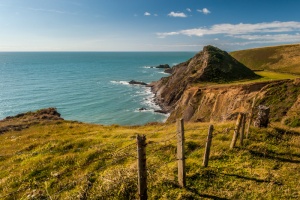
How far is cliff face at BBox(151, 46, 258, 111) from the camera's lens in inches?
2314

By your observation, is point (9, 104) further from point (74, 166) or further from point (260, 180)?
point (260, 180)

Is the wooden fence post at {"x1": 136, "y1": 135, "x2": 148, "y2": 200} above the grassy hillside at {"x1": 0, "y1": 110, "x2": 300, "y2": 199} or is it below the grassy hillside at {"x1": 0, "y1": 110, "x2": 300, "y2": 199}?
above

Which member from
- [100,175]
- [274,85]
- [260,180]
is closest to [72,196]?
[100,175]

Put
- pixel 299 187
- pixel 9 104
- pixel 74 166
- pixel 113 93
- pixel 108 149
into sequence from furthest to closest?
pixel 113 93 < pixel 9 104 < pixel 108 149 < pixel 74 166 < pixel 299 187

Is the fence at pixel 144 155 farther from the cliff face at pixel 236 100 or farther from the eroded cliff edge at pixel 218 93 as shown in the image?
the eroded cliff edge at pixel 218 93

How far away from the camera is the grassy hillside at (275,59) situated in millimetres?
99781

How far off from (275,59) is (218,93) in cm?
8520

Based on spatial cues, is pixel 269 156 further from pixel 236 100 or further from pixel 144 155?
pixel 236 100

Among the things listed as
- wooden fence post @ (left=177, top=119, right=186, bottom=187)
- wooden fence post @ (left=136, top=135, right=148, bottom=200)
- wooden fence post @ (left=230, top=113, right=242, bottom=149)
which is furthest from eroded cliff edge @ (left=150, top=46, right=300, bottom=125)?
wooden fence post @ (left=136, top=135, right=148, bottom=200)

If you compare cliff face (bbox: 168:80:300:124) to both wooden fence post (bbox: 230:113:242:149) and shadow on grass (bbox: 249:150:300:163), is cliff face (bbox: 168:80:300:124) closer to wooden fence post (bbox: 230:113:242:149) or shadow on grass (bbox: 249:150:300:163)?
shadow on grass (bbox: 249:150:300:163)

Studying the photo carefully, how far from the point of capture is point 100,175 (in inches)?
511

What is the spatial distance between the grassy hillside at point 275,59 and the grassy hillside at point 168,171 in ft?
296

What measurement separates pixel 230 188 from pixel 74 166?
931cm

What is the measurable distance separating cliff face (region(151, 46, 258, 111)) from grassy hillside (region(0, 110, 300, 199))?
42681 mm
